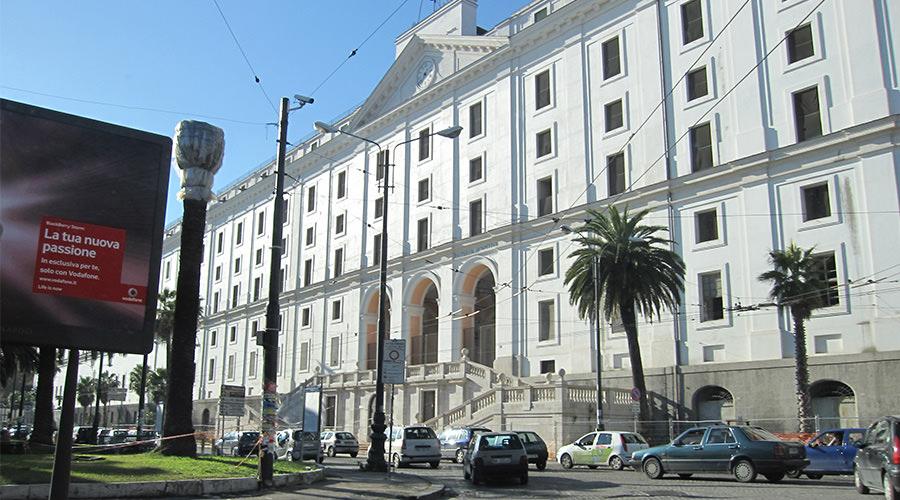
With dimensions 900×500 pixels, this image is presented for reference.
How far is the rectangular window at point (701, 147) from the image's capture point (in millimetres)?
37469

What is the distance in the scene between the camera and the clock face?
55781 millimetres

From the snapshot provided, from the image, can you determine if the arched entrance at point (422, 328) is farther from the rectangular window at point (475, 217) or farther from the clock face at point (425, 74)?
the clock face at point (425, 74)

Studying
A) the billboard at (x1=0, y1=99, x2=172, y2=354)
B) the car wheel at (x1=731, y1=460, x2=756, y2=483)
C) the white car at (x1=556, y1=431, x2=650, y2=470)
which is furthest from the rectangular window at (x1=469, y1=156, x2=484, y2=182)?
the billboard at (x1=0, y1=99, x2=172, y2=354)

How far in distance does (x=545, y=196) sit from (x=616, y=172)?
5.22 metres

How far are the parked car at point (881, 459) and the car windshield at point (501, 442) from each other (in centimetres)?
834

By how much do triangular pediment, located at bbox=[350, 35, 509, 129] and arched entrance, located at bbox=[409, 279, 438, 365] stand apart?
46.1 feet

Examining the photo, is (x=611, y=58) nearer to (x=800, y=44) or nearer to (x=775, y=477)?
(x=800, y=44)

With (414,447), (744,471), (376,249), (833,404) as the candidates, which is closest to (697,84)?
(833,404)

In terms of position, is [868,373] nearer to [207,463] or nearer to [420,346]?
[207,463]

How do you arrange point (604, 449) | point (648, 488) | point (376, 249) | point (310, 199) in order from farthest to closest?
point (310, 199)
point (376, 249)
point (604, 449)
point (648, 488)

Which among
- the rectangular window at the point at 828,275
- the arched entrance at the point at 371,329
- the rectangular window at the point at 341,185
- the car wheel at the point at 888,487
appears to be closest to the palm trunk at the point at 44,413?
the car wheel at the point at 888,487

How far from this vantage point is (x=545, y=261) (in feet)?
147

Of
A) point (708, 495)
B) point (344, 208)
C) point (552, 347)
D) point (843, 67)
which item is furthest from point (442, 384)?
point (708, 495)

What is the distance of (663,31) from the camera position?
131 ft
